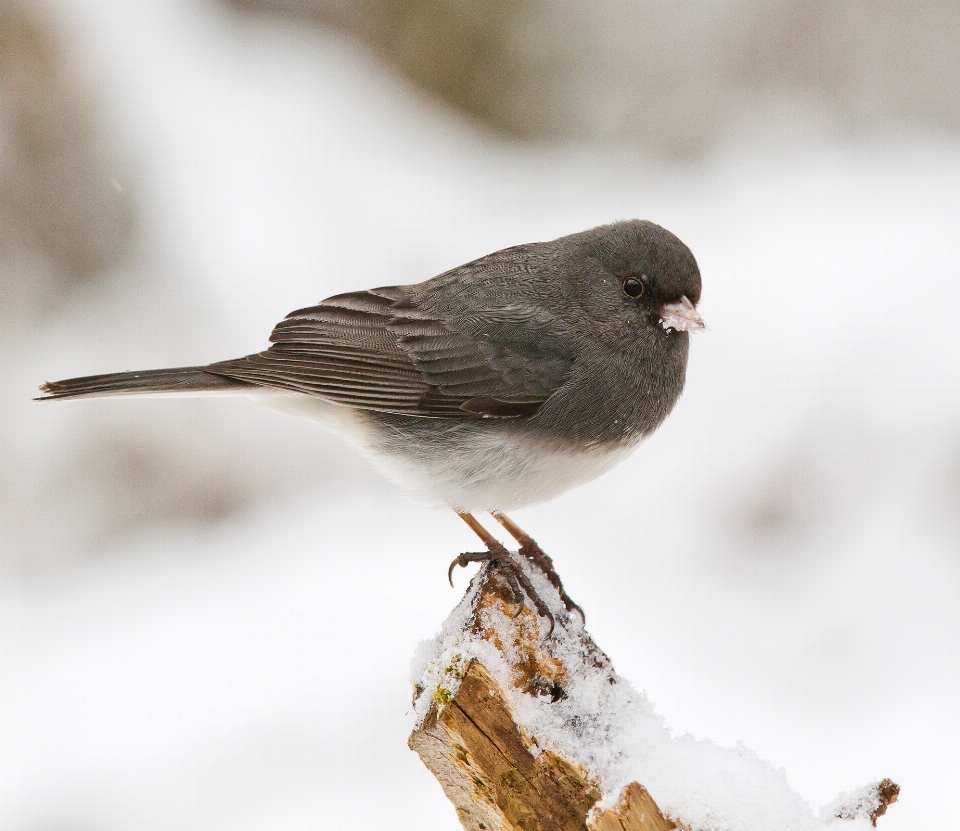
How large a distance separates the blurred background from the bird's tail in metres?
1.65

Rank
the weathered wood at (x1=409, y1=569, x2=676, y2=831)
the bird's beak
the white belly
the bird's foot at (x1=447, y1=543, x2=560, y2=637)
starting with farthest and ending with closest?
1. the bird's beak
2. the white belly
3. the bird's foot at (x1=447, y1=543, x2=560, y2=637)
4. the weathered wood at (x1=409, y1=569, x2=676, y2=831)

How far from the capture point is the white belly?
8.20 ft

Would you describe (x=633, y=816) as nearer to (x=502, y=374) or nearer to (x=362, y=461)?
(x=502, y=374)

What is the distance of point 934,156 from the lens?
5.70 m

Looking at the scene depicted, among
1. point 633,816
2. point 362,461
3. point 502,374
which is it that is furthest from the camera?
point 362,461

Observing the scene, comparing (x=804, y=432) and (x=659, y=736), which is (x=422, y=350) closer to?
(x=659, y=736)

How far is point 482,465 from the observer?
257cm

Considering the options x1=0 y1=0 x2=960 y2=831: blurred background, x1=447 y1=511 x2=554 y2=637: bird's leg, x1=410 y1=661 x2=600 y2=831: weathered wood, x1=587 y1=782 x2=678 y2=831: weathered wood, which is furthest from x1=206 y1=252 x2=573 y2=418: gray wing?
x1=0 y1=0 x2=960 y2=831: blurred background

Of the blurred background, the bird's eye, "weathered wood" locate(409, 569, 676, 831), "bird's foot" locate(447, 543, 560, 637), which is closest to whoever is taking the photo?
"weathered wood" locate(409, 569, 676, 831)

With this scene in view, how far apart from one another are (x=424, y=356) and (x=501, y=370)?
257 mm

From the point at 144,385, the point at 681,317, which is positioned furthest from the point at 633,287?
the point at 144,385

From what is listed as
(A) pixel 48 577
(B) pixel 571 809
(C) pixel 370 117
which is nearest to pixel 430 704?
(B) pixel 571 809

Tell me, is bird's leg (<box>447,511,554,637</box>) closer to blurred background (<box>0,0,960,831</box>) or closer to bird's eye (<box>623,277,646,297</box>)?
bird's eye (<box>623,277,646,297</box>)

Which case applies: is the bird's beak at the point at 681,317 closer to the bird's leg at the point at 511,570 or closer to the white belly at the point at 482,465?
the white belly at the point at 482,465
